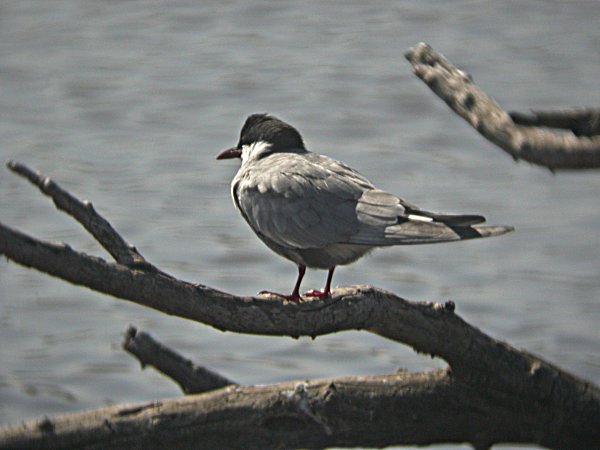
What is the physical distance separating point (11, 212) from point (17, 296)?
95 centimetres

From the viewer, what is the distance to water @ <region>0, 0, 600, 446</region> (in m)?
7.98

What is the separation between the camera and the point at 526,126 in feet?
11.5

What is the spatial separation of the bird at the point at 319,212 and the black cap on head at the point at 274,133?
0.39 ft

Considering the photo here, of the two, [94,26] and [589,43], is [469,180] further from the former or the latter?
[94,26]

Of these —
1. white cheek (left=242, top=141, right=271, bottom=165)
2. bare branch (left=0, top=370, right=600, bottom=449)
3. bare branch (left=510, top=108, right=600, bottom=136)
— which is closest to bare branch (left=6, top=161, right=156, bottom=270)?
bare branch (left=0, top=370, right=600, bottom=449)

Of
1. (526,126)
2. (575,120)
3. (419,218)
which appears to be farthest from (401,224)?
(575,120)

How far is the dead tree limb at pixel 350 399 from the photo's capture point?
441cm

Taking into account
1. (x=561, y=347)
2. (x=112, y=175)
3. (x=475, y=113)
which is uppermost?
(x=475, y=113)

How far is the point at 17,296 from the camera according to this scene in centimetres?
862

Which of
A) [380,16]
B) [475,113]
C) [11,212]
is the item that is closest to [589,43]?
[380,16]

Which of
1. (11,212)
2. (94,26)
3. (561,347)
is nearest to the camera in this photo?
(561,347)

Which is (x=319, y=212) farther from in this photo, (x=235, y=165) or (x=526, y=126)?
(x=235, y=165)

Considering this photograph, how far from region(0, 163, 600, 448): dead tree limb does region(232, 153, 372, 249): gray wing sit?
616 mm

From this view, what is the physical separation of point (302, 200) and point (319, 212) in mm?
120
